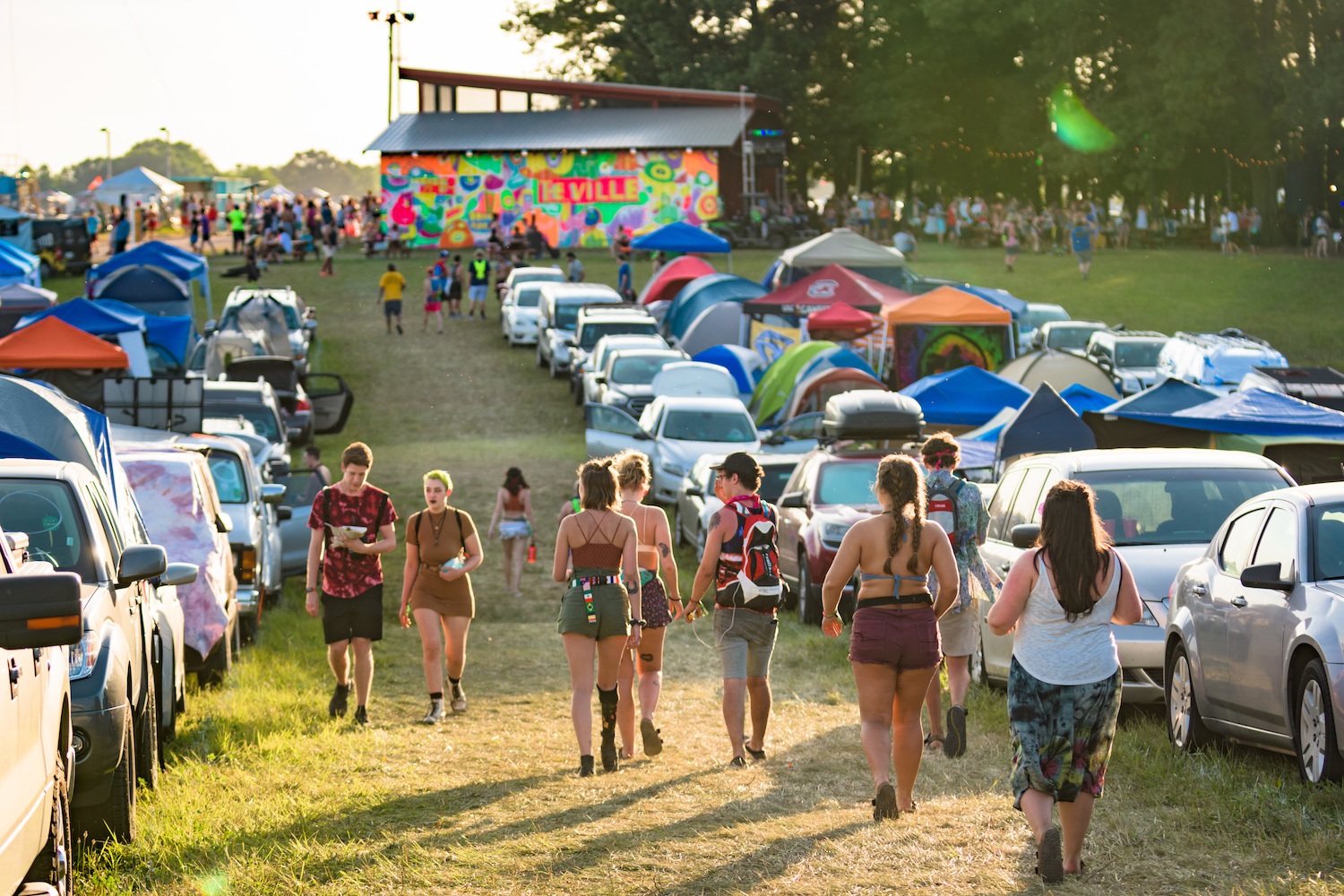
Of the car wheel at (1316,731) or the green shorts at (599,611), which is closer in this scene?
the car wheel at (1316,731)

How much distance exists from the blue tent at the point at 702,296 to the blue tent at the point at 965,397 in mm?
10948

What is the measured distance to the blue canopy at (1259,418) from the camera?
16797mm

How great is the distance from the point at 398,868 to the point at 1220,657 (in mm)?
4293

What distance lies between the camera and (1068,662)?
6.41 m

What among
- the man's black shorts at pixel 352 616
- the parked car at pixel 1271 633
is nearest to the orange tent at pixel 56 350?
the man's black shorts at pixel 352 616

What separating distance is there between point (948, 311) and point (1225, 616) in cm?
2119

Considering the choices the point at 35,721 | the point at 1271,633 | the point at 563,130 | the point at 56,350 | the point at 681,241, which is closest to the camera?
the point at 35,721

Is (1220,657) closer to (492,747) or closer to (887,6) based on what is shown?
(492,747)

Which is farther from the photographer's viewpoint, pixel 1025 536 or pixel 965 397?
pixel 965 397

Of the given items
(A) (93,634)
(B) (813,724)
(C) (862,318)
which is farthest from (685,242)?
(A) (93,634)

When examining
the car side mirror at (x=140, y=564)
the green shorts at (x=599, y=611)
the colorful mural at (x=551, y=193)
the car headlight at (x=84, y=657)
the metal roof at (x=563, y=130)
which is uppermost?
the metal roof at (x=563, y=130)

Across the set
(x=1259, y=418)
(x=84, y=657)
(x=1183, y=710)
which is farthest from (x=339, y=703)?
(x=1259, y=418)

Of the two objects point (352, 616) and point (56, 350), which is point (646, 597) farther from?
point (56, 350)

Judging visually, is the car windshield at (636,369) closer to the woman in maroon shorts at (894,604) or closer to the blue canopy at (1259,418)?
the blue canopy at (1259,418)
